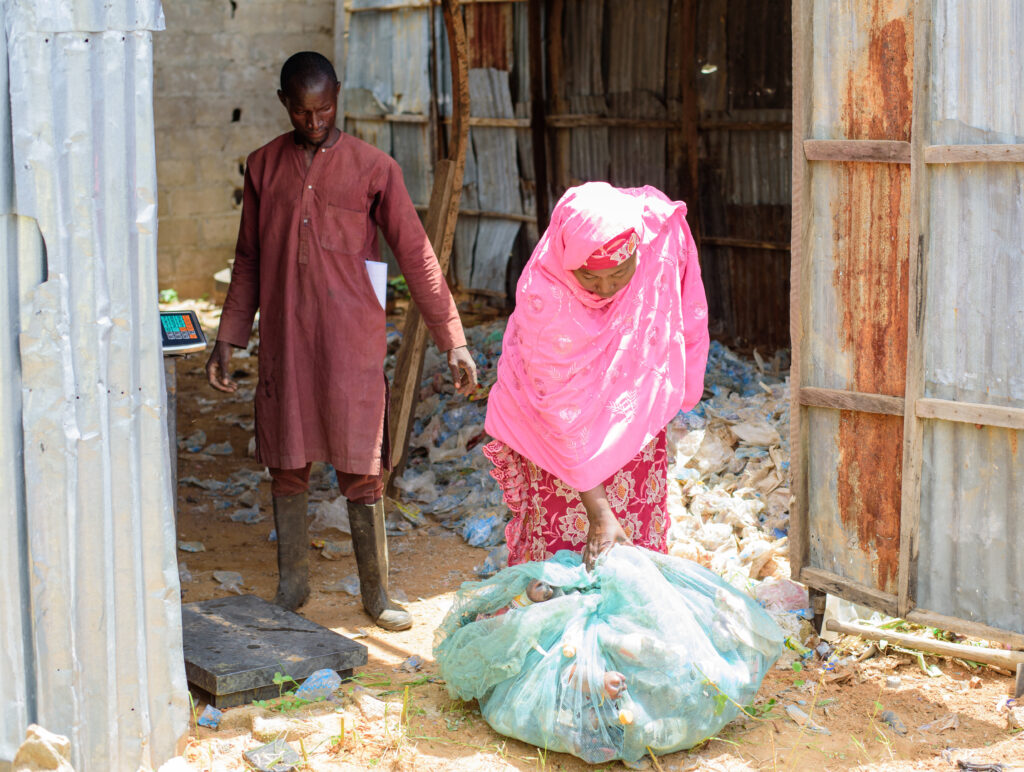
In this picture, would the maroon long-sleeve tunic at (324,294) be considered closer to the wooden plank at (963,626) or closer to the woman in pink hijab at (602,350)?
the woman in pink hijab at (602,350)

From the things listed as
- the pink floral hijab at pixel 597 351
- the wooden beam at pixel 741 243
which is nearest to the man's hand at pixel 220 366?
the pink floral hijab at pixel 597 351

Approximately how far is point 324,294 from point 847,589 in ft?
7.49

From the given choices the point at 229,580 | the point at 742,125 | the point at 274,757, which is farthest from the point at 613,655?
the point at 742,125

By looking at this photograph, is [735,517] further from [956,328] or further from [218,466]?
[218,466]

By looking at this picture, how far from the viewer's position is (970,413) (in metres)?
3.79

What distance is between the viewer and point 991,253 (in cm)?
370

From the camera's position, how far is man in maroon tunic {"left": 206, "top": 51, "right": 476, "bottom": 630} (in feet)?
15.1

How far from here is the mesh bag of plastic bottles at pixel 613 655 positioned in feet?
11.3

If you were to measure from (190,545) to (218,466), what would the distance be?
1.42 m

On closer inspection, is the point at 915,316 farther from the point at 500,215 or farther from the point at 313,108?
the point at 500,215

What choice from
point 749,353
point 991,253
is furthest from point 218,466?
point 991,253

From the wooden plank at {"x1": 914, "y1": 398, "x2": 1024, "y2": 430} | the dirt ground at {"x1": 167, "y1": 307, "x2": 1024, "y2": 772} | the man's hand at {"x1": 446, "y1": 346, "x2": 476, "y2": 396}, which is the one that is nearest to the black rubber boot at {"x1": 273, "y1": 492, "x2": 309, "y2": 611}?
the dirt ground at {"x1": 167, "y1": 307, "x2": 1024, "y2": 772}

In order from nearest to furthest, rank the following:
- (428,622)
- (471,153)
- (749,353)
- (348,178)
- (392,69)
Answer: (348,178)
(428,622)
(749,353)
(471,153)
(392,69)

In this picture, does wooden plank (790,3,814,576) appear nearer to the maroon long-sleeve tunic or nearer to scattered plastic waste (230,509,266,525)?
the maroon long-sleeve tunic
